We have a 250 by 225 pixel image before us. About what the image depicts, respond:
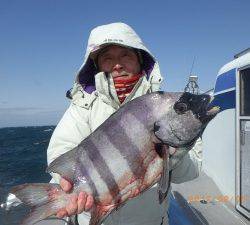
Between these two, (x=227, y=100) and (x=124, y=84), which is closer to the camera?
(x=124, y=84)

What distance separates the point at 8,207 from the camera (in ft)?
19.7

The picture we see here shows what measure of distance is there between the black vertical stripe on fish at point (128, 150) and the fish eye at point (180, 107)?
371 mm

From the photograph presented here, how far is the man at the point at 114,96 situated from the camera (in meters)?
3.21

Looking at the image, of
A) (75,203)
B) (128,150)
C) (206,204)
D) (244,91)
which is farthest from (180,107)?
(206,204)

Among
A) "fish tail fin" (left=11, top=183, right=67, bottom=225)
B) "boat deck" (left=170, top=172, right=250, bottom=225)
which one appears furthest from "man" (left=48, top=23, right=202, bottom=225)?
"boat deck" (left=170, top=172, right=250, bottom=225)

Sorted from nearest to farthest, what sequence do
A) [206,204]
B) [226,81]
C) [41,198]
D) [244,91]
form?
[41,198] → [244,91] → [206,204] → [226,81]

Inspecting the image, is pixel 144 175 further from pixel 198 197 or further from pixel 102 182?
pixel 198 197

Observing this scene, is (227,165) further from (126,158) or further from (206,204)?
(126,158)

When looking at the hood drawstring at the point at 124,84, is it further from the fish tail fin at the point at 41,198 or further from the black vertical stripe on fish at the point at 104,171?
the fish tail fin at the point at 41,198

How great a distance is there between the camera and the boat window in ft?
20.3

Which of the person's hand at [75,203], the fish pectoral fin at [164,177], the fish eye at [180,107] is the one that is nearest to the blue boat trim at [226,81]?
the fish eye at [180,107]

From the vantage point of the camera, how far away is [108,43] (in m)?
3.33

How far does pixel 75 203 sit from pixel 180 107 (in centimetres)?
92

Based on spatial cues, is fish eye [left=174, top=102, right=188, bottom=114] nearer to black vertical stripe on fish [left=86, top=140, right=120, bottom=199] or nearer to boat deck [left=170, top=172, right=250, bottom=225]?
black vertical stripe on fish [left=86, top=140, right=120, bottom=199]
